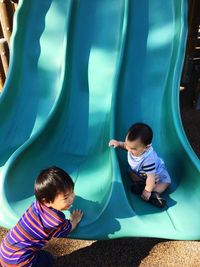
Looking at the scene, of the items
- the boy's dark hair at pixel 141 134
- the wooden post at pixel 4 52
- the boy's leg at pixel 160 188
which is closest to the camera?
the boy's dark hair at pixel 141 134

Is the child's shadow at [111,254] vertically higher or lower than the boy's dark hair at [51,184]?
lower

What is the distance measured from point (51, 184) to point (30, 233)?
31 centimetres

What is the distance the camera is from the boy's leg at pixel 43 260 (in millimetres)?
1927

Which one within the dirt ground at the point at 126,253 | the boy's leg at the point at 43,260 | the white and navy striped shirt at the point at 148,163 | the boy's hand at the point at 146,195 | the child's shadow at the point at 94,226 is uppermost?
the white and navy striped shirt at the point at 148,163

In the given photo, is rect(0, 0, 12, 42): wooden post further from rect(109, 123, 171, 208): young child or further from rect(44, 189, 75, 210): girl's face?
rect(44, 189, 75, 210): girl's face

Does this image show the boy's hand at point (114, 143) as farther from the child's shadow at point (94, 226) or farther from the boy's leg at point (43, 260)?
the boy's leg at point (43, 260)

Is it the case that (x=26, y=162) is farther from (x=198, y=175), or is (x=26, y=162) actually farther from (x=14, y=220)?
(x=198, y=175)

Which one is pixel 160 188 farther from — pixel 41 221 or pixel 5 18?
pixel 5 18

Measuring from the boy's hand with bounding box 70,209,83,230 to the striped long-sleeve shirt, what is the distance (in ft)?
0.81

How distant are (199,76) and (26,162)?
2.75 metres

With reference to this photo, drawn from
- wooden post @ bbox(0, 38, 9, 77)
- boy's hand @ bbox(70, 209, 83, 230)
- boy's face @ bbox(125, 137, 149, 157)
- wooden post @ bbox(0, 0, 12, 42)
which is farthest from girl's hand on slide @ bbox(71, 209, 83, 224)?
wooden post @ bbox(0, 0, 12, 42)

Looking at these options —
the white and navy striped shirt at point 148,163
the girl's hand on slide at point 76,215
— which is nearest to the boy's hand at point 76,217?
the girl's hand on slide at point 76,215

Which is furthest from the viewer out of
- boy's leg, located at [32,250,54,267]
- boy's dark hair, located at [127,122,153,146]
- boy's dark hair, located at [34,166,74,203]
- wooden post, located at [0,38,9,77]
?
wooden post, located at [0,38,9,77]

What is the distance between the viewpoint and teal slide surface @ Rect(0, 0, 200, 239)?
2.16 m
